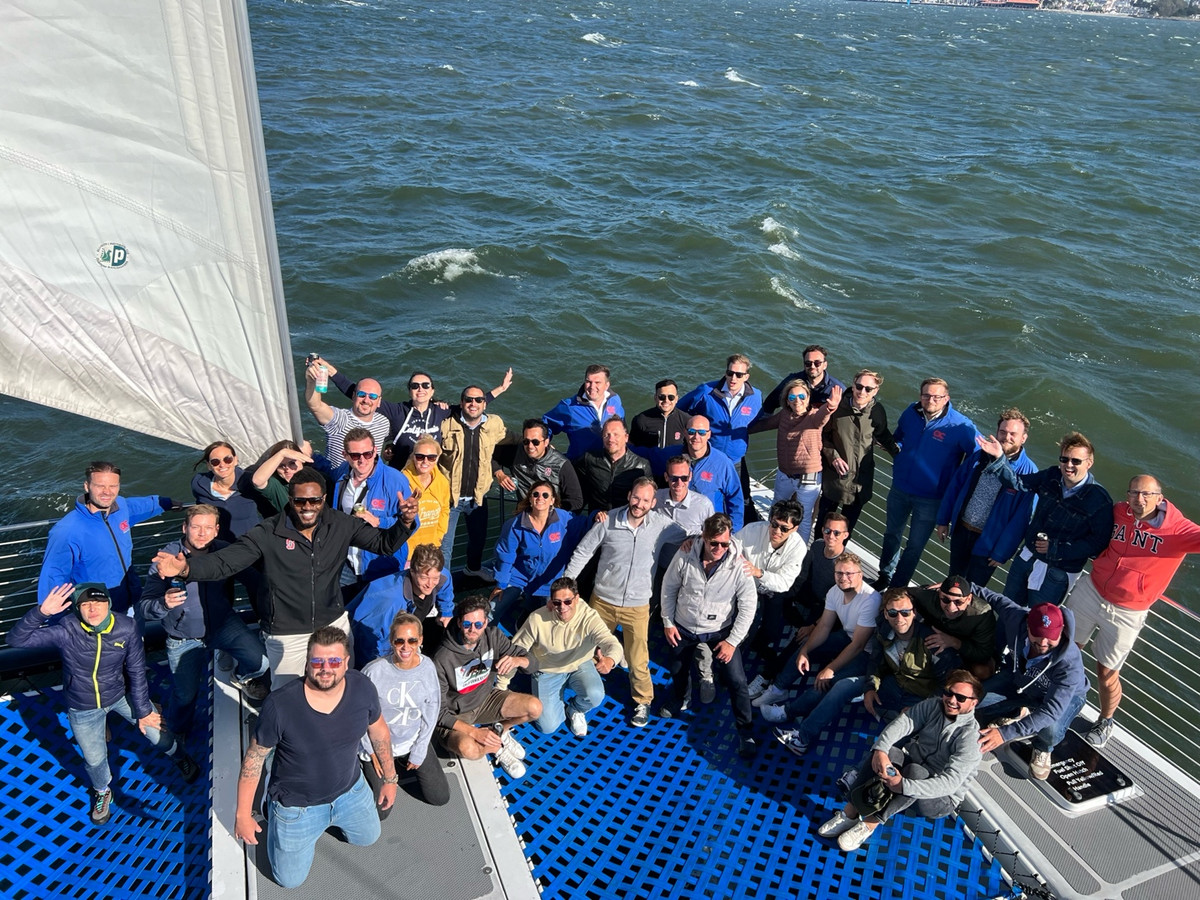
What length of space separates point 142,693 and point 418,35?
5901 cm

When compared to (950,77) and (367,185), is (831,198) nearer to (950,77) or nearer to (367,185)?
(367,185)

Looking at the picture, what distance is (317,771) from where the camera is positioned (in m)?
5.22

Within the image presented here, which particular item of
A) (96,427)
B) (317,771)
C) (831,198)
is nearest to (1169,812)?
(317,771)

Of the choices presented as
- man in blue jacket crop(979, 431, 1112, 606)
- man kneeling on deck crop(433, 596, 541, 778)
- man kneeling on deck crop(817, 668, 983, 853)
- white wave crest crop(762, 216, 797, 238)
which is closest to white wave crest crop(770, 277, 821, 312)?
white wave crest crop(762, 216, 797, 238)

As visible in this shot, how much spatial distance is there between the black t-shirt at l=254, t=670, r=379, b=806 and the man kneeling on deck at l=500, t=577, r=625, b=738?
163 cm

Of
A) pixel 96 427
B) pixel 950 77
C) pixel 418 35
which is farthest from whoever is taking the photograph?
pixel 950 77

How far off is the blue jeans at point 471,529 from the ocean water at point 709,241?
8997 millimetres

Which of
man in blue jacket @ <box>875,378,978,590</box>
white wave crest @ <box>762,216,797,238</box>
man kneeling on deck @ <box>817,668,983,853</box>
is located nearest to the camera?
man kneeling on deck @ <box>817,668,983,853</box>

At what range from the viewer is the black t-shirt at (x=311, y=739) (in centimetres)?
512

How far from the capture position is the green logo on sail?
5527 millimetres

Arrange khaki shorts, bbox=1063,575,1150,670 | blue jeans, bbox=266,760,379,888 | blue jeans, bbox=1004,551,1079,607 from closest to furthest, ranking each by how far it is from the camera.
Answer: blue jeans, bbox=266,760,379,888
khaki shorts, bbox=1063,575,1150,670
blue jeans, bbox=1004,551,1079,607

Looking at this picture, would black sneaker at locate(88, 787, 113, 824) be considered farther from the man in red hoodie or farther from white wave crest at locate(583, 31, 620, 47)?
white wave crest at locate(583, 31, 620, 47)

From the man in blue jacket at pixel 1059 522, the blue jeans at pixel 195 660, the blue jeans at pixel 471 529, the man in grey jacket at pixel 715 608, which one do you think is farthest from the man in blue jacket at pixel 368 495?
the man in blue jacket at pixel 1059 522

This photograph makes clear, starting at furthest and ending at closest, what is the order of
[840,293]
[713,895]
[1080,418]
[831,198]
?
1. [831,198]
2. [840,293]
3. [1080,418]
4. [713,895]
